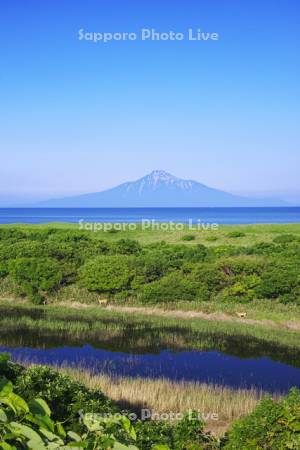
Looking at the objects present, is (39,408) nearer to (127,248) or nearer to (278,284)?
(278,284)

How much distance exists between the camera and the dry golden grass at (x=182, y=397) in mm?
15469

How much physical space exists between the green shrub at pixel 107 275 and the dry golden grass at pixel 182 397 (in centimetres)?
1578

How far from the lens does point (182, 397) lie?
1616cm

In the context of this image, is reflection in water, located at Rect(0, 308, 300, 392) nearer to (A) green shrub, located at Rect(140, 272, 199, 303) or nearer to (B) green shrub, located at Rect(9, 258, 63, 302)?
(A) green shrub, located at Rect(140, 272, 199, 303)

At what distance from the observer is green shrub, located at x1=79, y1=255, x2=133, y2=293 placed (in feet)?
111

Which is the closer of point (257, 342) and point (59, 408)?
point (59, 408)

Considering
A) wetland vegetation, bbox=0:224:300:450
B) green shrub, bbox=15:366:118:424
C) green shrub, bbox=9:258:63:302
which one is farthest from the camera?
green shrub, bbox=9:258:63:302

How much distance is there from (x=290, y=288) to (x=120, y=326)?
12199mm

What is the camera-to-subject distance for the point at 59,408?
32.8ft

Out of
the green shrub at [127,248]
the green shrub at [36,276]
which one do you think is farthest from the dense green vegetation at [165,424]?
the green shrub at [127,248]

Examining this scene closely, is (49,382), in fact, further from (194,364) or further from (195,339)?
(195,339)

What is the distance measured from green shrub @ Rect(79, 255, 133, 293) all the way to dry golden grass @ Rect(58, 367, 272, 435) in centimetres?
1578

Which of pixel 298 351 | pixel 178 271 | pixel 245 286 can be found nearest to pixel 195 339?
pixel 298 351

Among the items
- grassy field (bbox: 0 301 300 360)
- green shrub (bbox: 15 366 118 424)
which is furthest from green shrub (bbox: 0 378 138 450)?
grassy field (bbox: 0 301 300 360)
